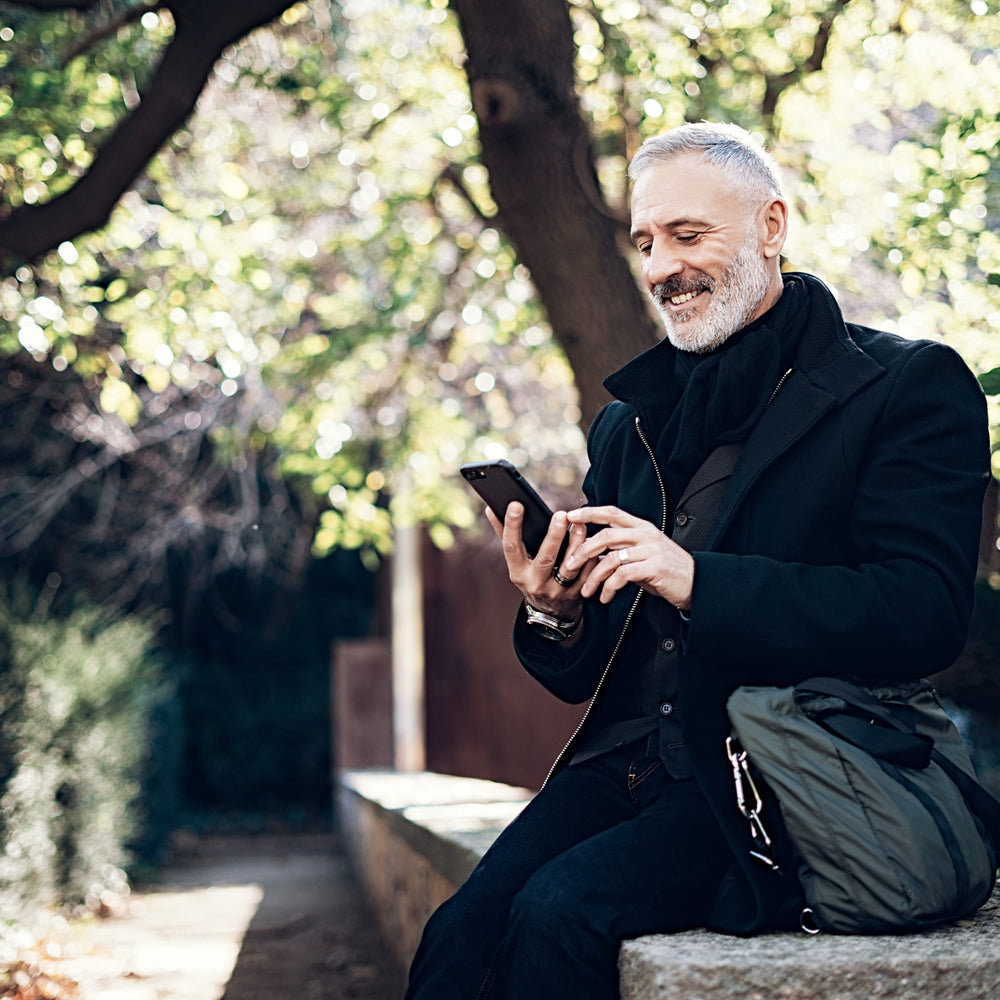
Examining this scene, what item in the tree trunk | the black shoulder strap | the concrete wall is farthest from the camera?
the concrete wall

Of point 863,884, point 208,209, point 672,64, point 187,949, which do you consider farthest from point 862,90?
point 187,949

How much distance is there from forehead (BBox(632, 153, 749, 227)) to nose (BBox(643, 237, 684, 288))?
4 cm

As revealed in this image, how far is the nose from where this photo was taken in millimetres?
2451

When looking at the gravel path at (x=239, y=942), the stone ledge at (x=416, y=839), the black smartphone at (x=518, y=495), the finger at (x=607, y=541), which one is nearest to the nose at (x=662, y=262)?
the black smartphone at (x=518, y=495)

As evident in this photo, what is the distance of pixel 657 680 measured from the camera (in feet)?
7.86

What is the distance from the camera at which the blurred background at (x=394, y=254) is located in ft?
15.3

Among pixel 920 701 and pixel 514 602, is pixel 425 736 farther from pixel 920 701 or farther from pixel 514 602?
pixel 920 701

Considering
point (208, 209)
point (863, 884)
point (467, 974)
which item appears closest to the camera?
point (863, 884)

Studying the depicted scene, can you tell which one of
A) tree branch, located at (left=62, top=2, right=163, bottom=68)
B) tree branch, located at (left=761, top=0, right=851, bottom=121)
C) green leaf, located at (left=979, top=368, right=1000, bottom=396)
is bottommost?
green leaf, located at (left=979, top=368, right=1000, bottom=396)

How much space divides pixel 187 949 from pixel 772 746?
514 cm

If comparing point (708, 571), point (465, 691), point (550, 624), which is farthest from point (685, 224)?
point (465, 691)

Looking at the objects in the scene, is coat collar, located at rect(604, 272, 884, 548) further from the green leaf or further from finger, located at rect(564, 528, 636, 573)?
the green leaf

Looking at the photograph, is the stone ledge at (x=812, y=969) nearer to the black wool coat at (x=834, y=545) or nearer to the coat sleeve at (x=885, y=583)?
the black wool coat at (x=834, y=545)

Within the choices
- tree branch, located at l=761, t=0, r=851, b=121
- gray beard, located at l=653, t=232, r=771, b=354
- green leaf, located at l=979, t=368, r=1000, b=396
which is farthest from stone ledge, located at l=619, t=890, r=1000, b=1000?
tree branch, located at l=761, t=0, r=851, b=121
